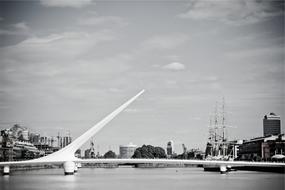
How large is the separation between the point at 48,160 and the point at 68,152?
96 cm

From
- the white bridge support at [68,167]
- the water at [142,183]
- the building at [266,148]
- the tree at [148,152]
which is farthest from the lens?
the tree at [148,152]

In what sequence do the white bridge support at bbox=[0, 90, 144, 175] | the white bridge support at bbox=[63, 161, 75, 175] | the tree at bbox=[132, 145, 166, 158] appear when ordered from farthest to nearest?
the tree at bbox=[132, 145, 166, 158] → the white bridge support at bbox=[63, 161, 75, 175] → the white bridge support at bbox=[0, 90, 144, 175]

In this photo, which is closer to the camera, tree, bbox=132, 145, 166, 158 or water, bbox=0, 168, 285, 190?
water, bbox=0, 168, 285, 190

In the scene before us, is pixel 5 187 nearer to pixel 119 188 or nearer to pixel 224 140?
pixel 119 188

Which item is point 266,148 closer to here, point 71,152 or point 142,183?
point 71,152

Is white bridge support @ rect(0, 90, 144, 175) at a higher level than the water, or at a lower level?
higher

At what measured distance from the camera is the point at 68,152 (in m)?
19.0

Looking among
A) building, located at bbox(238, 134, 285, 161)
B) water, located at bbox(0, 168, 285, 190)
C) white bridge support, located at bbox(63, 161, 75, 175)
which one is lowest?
water, located at bbox(0, 168, 285, 190)

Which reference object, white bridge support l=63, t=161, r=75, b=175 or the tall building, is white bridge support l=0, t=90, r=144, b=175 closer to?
white bridge support l=63, t=161, r=75, b=175

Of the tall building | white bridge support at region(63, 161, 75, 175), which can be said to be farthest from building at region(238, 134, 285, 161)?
white bridge support at region(63, 161, 75, 175)

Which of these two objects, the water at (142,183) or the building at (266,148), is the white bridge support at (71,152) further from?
the building at (266,148)

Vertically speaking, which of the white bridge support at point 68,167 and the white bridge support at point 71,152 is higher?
the white bridge support at point 71,152

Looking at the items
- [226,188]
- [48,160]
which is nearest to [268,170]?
[48,160]

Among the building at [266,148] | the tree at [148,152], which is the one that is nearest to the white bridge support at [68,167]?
the building at [266,148]
